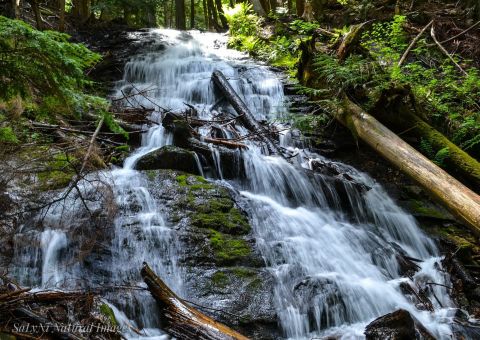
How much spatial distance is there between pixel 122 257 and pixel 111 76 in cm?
819

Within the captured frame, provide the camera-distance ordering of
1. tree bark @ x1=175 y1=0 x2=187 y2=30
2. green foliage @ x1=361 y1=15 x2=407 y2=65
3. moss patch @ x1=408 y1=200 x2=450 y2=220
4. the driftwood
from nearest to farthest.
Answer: the driftwood → moss patch @ x1=408 y1=200 x2=450 y2=220 → green foliage @ x1=361 y1=15 x2=407 y2=65 → tree bark @ x1=175 y1=0 x2=187 y2=30

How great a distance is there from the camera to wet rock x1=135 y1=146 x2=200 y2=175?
6.36m

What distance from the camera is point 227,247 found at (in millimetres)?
4949

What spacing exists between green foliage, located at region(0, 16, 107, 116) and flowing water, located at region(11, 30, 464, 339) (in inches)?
45.7

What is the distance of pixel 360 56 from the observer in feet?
28.3

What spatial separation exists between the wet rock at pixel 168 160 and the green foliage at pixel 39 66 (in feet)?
9.84

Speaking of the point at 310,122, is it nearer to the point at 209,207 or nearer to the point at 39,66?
the point at 209,207

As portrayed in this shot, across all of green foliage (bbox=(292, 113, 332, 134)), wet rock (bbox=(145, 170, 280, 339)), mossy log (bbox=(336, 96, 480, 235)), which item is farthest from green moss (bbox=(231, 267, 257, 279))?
green foliage (bbox=(292, 113, 332, 134))

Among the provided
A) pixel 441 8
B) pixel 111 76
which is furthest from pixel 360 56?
pixel 111 76

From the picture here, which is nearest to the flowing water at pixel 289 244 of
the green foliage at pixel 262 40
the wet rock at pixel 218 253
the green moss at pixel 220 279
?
the wet rock at pixel 218 253

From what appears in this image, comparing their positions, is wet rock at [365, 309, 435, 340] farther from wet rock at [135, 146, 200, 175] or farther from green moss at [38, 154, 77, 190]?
green moss at [38, 154, 77, 190]

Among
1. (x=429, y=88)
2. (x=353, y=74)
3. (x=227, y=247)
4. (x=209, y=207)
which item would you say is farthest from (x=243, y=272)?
(x=429, y=88)

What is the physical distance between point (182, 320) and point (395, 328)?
7.23ft

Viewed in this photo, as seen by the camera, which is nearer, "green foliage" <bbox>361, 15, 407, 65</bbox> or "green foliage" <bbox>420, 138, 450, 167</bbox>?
"green foliage" <bbox>420, 138, 450, 167</bbox>
